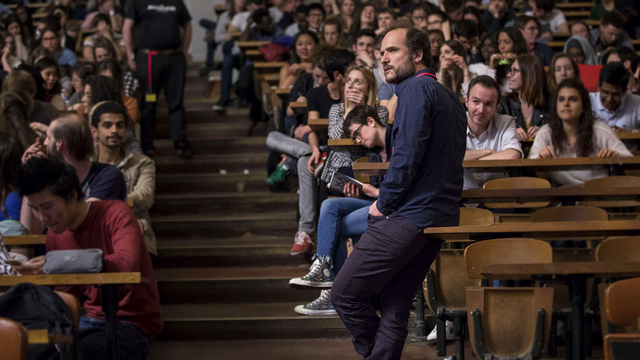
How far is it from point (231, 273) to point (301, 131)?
114cm

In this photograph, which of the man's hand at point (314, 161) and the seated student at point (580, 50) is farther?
the seated student at point (580, 50)

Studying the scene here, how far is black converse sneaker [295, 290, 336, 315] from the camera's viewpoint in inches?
161

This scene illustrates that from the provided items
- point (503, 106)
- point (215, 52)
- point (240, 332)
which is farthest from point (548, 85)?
point (215, 52)

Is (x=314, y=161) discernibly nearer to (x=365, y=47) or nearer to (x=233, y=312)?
(x=233, y=312)

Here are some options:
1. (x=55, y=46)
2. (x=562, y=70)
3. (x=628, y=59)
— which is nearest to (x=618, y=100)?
(x=562, y=70)

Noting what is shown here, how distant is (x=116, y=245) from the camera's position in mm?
2928

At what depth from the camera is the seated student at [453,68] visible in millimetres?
5188

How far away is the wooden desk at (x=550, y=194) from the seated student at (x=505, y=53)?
1893mm

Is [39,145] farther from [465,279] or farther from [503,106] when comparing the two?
[503,106]

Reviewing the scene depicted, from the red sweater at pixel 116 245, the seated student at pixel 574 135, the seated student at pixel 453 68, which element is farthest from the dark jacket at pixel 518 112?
the red sweater at pixel 116 245

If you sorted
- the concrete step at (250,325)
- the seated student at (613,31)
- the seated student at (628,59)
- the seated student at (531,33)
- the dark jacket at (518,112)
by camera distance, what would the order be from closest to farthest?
the concrete step at (250,325)
the dark jacket at (518,112)
the seated student at (628,59)
the seated student at (531,33)
the seated student at (613,31)

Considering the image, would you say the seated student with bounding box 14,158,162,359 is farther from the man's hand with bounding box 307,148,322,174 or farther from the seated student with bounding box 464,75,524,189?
the seated student with bounding box 464,75,524,189

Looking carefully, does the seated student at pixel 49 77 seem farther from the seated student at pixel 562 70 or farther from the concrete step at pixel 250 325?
the seated student at pixel 562 70

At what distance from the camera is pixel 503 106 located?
4965 millimetres
